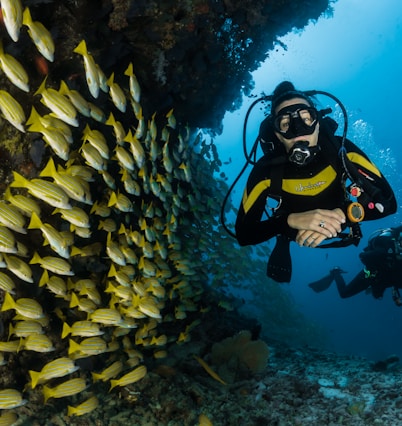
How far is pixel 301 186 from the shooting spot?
15.2 feet

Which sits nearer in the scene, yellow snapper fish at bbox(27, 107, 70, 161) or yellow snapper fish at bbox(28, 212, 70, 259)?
yellow snapper fish at bbox(27, 107, 70, 161)

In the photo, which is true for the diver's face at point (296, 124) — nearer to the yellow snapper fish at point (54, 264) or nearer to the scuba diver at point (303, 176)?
the scuba diver at point (303, 176)

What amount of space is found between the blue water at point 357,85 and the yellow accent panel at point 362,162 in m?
57.6

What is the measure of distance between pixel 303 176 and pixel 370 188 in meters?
0.89

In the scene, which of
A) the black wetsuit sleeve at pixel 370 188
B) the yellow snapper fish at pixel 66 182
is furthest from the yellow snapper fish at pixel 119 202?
the black wetsuit sleeve at pixel 370 188

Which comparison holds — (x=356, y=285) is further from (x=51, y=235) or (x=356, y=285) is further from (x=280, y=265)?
(x=51, y=235)

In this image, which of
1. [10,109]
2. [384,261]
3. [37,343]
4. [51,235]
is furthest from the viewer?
[384,261]

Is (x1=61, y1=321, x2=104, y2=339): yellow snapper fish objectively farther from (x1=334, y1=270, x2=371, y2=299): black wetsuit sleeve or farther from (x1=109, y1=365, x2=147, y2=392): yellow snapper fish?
(x1=334, y1=270, x2=371, y2=299): black wetsuit sleeve

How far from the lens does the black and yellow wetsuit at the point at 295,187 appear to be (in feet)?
14.4

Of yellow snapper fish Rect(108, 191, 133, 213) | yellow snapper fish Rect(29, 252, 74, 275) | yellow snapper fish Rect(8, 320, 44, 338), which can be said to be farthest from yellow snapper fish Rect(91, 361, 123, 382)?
yellow snapper fish Rect(108, 191, 133, 213)

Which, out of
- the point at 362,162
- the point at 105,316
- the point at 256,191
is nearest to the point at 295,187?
the point at 256,191

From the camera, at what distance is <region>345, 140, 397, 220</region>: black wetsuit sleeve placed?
400 centimetres

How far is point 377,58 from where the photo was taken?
257ft

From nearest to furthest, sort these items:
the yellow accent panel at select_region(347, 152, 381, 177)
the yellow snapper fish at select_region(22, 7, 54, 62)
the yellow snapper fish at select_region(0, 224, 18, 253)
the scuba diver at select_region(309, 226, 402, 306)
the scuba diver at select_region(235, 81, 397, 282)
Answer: the yellow snapper fish at select_region(22, 7, 54, 62) < the yellow snapper fish at select_region(0, 224, 18, 253) < the scuba diver at select_region(235, 81, 397, 282) < the yellow accent panel at select_region(347, 152, 381, 177) < the scuba diver at select_region(309, 226, 402, 306)
